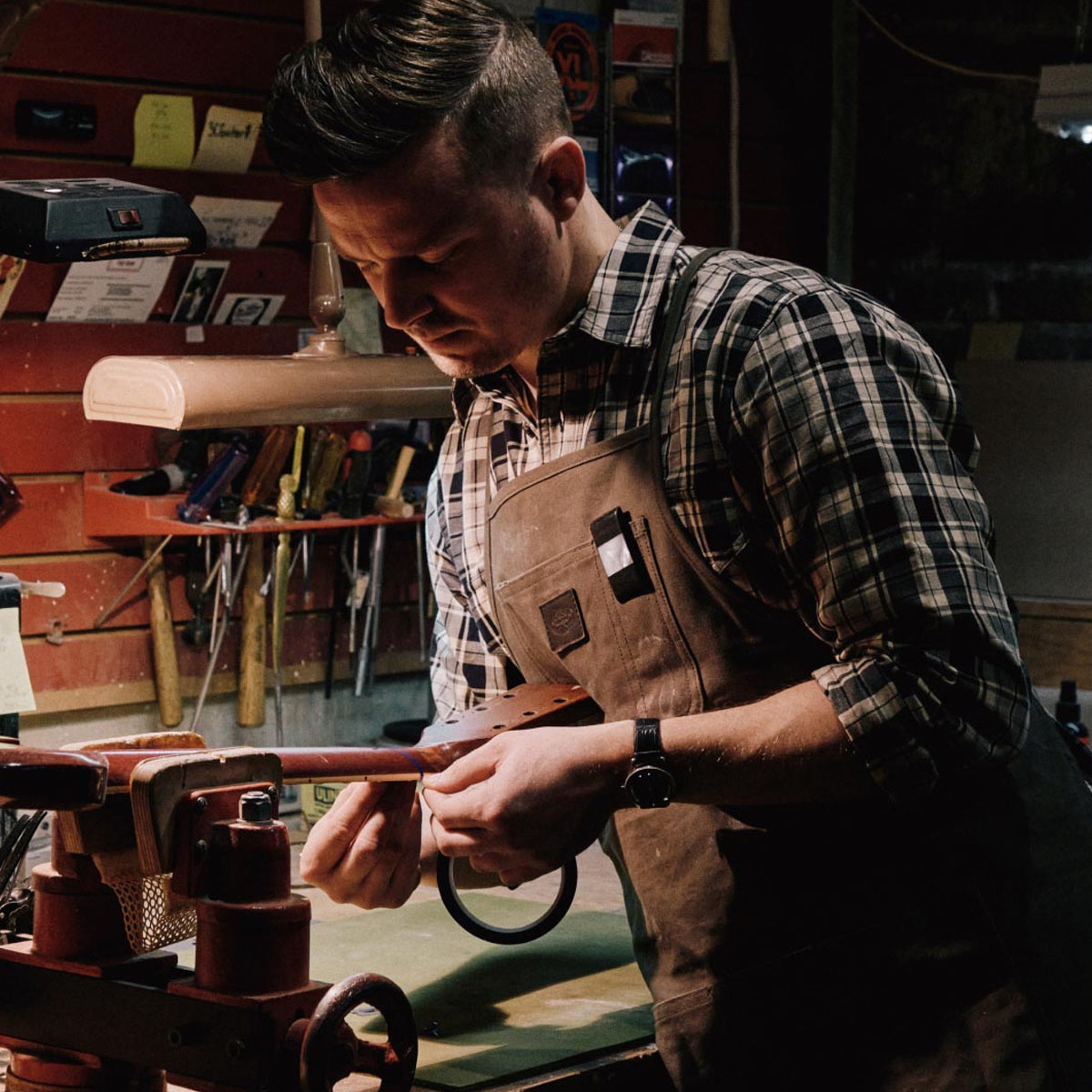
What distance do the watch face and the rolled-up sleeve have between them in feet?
0.44

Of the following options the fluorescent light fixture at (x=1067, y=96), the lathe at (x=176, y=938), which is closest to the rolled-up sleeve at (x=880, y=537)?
the lathe at (x=176, y=938)

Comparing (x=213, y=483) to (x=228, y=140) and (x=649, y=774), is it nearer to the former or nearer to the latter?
(x=228, y=140)

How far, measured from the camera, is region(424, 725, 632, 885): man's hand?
3.91 feet

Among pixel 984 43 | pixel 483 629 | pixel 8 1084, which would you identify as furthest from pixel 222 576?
pixel 984 43

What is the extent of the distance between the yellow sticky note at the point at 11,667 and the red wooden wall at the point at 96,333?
716 millimetres

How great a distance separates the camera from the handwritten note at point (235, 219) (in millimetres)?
3025

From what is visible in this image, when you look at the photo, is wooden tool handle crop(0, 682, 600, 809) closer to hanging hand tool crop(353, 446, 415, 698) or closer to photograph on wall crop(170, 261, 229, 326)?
hanging hand tool crop(353, 446, 415, 698)

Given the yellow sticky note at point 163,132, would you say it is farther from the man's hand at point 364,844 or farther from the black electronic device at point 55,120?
the man's hand at point 364,844

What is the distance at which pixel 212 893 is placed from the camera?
117cm

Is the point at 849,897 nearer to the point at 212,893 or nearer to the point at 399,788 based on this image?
the point at 399,788

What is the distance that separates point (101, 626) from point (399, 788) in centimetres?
166

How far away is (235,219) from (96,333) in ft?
1.15

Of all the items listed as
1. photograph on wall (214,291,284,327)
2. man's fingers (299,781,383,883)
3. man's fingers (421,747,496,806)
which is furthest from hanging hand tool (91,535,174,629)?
man's fingers (421,747,496,806)

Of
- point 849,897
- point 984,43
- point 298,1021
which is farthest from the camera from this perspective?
point 984,43
